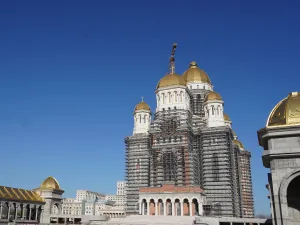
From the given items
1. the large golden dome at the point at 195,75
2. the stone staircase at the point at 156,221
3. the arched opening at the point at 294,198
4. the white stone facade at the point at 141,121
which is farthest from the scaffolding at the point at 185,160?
the arched opening at the point at 294,198

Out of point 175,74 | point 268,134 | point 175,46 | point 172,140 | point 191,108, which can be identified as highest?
Answer: point 175,46

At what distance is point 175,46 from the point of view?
8012 cm

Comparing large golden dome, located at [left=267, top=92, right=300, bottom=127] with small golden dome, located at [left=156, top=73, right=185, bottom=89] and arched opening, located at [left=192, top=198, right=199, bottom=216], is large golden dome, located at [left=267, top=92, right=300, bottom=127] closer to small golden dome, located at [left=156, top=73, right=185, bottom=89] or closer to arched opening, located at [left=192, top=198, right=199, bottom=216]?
arched opening, located at [left=192, top=198, right=199, bottom=216]

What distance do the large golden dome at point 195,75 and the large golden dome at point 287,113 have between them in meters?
57.4

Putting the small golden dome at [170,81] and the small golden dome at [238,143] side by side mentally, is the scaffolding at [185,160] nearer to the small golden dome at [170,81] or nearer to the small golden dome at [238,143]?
the small golden dome at [170,81]

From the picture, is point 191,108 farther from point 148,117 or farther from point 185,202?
point 185,202

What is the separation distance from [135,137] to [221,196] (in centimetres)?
1987

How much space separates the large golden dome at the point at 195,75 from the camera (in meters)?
72.5

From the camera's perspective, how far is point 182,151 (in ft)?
189

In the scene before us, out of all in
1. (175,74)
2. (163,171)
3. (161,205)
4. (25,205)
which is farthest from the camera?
(175,74)

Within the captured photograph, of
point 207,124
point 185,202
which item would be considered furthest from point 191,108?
point 185,202

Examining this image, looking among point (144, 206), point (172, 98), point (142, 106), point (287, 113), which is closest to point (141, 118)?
point (142, 106)

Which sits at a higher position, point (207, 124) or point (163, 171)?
point (207, 124)

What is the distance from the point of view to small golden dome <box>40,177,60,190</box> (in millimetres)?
56438
